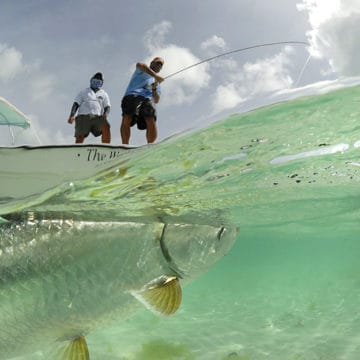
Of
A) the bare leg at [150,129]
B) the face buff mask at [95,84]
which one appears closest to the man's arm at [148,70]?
the bare leg at [150,129]

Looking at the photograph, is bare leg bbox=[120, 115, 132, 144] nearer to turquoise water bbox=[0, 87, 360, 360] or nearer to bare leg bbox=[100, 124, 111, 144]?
bare leg bbox=[100, 124, 111, 144]

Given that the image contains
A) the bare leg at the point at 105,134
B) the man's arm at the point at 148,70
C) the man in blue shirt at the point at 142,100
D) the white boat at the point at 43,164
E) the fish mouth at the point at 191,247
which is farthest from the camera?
the bare leg at the point at 105,134

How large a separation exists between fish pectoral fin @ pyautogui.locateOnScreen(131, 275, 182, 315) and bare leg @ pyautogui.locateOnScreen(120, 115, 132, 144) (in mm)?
5918

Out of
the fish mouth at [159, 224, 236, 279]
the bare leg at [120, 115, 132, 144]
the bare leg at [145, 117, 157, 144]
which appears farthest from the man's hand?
the fish mouth at [159, 224, 236, 279]

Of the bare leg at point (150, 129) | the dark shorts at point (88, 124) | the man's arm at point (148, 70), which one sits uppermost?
the man's arm at point (148, 70)

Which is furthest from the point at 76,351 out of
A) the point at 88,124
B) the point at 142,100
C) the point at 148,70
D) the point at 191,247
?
the point at 88,124

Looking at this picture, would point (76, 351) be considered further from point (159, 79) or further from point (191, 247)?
point (159, 79)

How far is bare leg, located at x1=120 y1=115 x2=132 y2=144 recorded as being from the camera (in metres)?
9.48

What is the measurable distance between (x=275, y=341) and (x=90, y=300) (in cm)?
617

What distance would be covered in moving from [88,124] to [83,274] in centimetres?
633

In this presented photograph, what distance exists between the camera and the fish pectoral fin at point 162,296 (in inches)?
Answer: 148

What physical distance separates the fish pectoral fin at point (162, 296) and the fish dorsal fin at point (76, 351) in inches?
23.9

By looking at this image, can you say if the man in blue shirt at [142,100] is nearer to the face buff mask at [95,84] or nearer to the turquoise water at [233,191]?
the face buff mask at [95,84]

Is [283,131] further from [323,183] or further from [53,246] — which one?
[323,183]
